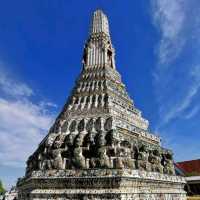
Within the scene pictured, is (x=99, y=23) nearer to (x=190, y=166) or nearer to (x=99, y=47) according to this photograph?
(x=99, y=47)

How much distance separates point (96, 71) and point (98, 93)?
22.5 feet

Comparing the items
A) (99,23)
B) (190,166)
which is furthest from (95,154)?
(190,166)

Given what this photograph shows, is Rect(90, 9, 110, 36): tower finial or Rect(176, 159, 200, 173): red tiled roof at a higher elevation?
Rect(90, 9, 110, 36): tower finial

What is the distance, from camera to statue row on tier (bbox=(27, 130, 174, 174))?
77.6ft

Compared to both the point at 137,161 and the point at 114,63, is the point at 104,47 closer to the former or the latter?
the point at 114,63

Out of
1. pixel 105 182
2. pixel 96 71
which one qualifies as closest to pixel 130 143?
pixel 105 182

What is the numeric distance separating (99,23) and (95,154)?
33.0m

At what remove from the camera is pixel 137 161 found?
83.3 ft

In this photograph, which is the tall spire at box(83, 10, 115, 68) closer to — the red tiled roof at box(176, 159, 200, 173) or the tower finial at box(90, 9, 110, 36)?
the tower finial at box(90, 9, 110, 36)

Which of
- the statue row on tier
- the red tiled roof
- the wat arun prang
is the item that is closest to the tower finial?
the wat arun prang

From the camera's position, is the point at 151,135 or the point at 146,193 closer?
the point at 146,193

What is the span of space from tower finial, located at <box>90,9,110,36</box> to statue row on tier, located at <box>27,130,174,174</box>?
27.4 meters

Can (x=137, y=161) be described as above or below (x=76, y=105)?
below

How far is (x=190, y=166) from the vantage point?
5712cm
